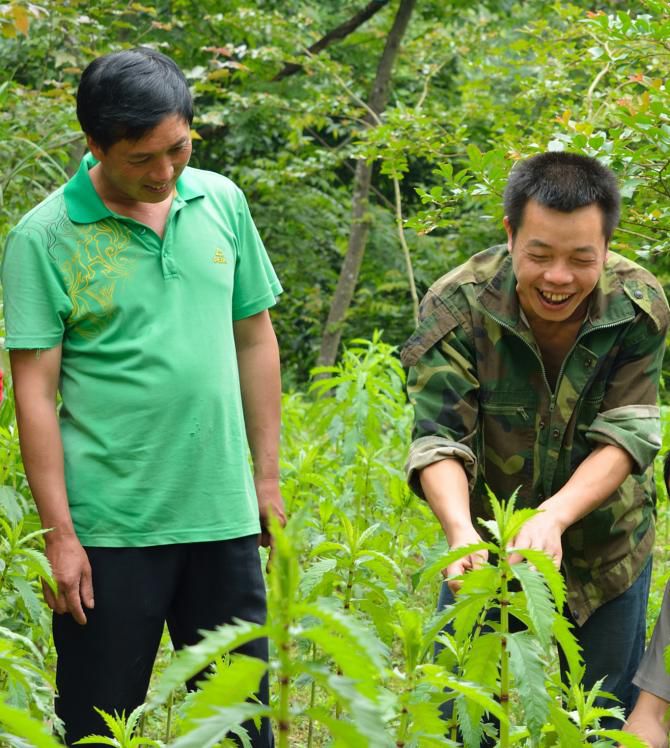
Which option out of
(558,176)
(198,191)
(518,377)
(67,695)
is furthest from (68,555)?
(558,176)

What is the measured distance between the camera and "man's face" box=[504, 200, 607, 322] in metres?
2.37

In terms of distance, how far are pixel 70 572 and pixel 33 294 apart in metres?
0.61

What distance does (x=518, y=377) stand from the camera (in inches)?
107

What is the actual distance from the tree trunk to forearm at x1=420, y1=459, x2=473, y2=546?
7.14 m

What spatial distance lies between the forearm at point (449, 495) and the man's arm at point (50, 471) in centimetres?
77

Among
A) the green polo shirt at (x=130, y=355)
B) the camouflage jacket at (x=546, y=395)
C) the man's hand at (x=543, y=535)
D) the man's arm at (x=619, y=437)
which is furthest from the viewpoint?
the camouflage jacket at (x=546, y=395)

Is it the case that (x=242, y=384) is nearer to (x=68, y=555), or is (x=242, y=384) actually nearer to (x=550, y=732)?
(x=68, y=555)

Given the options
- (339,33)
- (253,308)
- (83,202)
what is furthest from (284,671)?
(339,33)

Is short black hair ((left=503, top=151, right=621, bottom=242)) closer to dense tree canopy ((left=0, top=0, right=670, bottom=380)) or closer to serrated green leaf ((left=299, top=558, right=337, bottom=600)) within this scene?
dense tree canopy ((left=0, top=0, right=670, bottom=380))

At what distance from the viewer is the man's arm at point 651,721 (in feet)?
7.43

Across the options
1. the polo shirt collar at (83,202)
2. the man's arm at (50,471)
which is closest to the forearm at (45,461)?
the man's arm at (50,471)

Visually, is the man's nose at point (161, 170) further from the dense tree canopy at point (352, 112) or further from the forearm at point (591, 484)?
the dense tree canopy at point (352, 112)

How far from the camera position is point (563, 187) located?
239 cm

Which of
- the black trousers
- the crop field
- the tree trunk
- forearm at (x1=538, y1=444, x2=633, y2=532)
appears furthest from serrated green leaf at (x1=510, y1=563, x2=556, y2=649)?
the tree trunk
